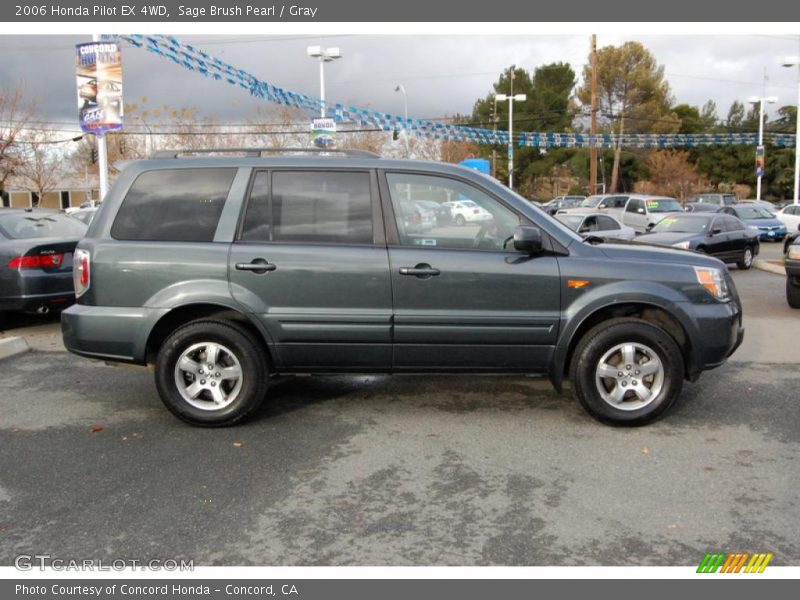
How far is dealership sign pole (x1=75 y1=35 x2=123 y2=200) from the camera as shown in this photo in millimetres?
12852

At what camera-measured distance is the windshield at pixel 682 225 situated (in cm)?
1670

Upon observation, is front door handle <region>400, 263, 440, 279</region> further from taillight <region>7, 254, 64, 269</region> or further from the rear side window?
taillight <region>7, 254, 64, 269</region>

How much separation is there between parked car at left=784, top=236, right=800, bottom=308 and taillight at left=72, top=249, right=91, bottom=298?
9618 mm

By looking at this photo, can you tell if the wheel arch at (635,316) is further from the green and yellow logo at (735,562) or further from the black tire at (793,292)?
the black tire at (793,292)

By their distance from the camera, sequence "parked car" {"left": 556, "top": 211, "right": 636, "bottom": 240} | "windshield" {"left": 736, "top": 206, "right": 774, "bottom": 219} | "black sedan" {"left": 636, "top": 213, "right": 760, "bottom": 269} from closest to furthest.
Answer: "parked car" {"left": 556, "top": 211, "right": 636, "bottom": 240} < "black sedan" {"left": 636, "top": 213, "right": 760, "bottom": 269} < "windshield" {"left": 736, "top": 206, "right": 774, "bottom": 219}

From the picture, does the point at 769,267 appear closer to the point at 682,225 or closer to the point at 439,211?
Result: the point at 682,225

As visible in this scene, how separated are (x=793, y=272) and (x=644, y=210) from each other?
1718 centimetres

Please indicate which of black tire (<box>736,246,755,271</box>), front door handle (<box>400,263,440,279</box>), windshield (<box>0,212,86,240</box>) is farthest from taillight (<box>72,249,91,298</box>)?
black tire (<box>736,246,755,271</box>)

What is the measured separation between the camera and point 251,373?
511 centimetres

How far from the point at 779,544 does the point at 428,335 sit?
2481mm

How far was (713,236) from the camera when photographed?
16500 mm

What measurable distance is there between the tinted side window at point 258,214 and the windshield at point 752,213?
2597 cm

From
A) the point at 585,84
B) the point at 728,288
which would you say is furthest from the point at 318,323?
the point at 585,84

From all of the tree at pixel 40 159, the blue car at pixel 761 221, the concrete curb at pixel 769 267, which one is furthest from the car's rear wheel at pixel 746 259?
the tree at pixel 40 159
